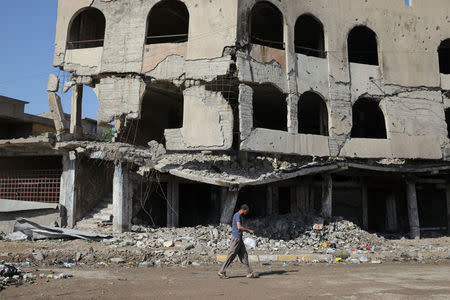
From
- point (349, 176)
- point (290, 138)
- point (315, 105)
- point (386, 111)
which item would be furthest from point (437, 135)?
point (290, 138)

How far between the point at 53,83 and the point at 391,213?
16.2 m

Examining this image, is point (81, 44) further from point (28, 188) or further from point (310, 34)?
point (310, 34)

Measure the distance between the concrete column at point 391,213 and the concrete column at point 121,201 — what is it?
40.0 feet

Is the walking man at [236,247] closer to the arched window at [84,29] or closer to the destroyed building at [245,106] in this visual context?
the destroyed building at [245,106]

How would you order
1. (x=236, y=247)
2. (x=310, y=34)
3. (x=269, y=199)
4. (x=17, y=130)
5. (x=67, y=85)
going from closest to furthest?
(x=236, y=247) < (x=67, y=85) < (x=269, y=199) < (x=310, y=34) < (x=17, y=130)

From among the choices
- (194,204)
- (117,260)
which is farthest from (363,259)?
(194,204)

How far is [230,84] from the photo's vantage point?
13375 mm

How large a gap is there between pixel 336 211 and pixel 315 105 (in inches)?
201

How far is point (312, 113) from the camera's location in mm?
19375

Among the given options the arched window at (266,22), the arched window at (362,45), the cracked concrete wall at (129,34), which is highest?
the arched window at (266,22)

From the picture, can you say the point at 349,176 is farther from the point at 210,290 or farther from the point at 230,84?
the point at 210,290

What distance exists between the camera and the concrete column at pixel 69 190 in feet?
45.9

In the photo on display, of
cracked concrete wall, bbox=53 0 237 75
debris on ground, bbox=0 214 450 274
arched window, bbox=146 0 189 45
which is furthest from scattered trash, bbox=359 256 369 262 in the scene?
arched window, bbox=146 0 189 45

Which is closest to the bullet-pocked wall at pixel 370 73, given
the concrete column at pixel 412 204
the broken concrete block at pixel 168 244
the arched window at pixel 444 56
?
the arched window at pixel 444 56
